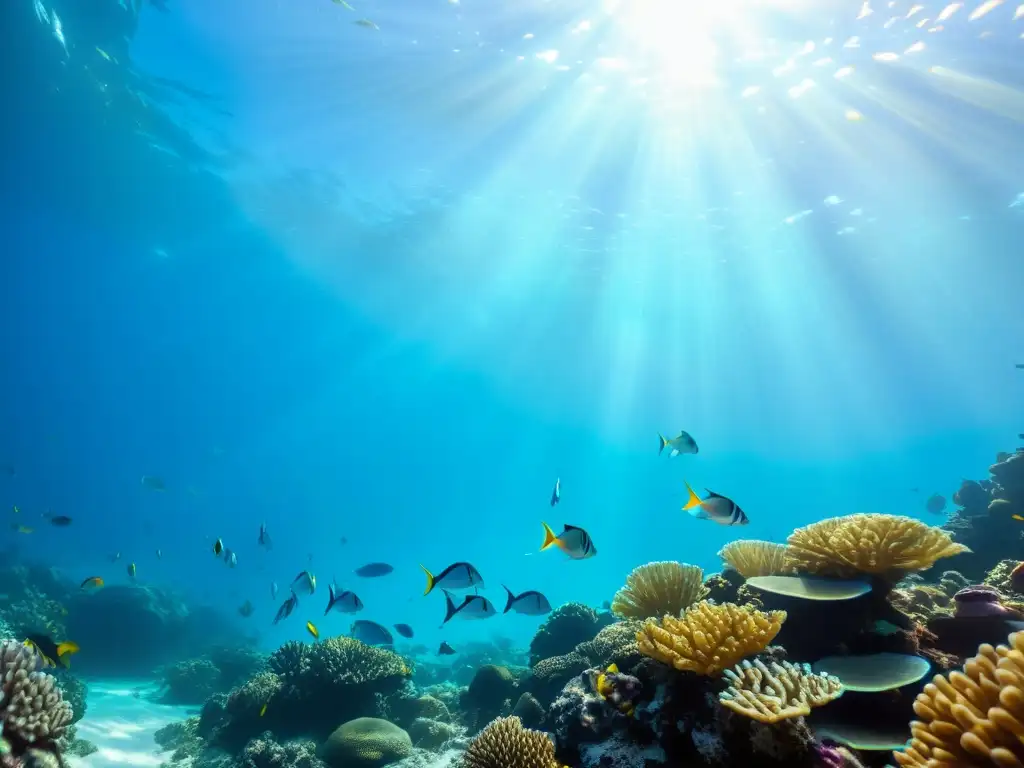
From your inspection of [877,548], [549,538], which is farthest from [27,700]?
[877,548]

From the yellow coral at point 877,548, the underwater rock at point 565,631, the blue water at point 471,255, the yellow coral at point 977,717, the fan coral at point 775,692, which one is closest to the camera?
the yellow coral at point 977,717

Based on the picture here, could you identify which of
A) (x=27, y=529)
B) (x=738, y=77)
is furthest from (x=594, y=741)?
(x=738, y=77)

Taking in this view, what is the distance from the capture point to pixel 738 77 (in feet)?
62.0

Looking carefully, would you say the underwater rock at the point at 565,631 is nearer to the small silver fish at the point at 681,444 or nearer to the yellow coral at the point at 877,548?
the small silver fish at the point at 681,444

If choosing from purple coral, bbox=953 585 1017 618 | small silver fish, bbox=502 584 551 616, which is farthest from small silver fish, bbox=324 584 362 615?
purple coral, bbox=953 585 1017 618

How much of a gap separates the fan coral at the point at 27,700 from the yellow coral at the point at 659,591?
18.2 ft

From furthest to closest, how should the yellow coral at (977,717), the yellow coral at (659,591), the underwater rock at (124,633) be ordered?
the underwater rock at (124,633) < the yellow coral at (659,591) < the yellow coral at (977,717)

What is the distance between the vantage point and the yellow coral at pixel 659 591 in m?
5.32

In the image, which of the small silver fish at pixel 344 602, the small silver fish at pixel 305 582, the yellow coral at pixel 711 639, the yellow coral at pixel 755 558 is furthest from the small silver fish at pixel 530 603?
the small silver fish at pixel 305 582

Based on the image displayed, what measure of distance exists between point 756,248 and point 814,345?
22.5 meters

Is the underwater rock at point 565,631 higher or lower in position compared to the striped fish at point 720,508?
higher

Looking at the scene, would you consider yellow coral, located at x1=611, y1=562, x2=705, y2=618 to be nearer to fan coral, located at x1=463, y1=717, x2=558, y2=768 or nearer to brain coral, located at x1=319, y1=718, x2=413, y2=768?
fan coral, located at x1=463, y1=717, x2=558, y2=768

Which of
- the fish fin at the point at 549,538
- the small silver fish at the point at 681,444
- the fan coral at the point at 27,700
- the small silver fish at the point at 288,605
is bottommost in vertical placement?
the fan coral at the point at 27,700

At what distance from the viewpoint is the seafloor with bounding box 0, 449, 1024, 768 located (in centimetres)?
288
